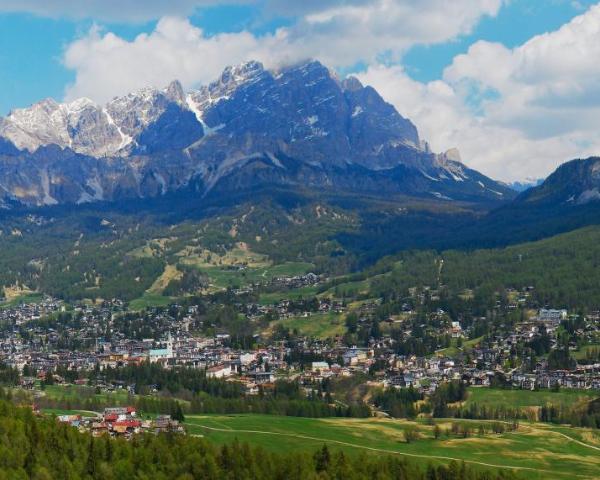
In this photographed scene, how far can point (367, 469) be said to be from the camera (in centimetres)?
10862

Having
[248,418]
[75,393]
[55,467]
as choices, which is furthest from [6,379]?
[55,467]

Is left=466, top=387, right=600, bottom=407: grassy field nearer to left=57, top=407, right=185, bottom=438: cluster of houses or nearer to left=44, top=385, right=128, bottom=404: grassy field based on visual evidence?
left=44, top=385, right=128, bottom=404: grassy field

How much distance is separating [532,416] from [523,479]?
61681mm

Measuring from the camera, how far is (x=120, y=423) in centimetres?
14288

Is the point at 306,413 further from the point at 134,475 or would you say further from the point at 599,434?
the point at 134,475

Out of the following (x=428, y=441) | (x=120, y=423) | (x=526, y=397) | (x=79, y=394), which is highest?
(x=79, y=394)

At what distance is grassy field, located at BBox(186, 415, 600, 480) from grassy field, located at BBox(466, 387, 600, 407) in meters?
18.0

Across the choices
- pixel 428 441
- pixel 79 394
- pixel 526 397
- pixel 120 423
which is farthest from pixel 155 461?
pixel 526 397

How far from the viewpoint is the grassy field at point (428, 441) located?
13812 cm

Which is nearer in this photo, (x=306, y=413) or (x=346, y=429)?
(x=346, y=429)

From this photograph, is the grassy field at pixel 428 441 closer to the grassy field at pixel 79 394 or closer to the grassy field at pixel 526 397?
the grassy field at pixel 526 397

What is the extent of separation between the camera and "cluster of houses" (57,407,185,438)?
138 m

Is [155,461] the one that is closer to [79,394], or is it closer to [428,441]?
[428,441]

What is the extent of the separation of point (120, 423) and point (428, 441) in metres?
45.0
